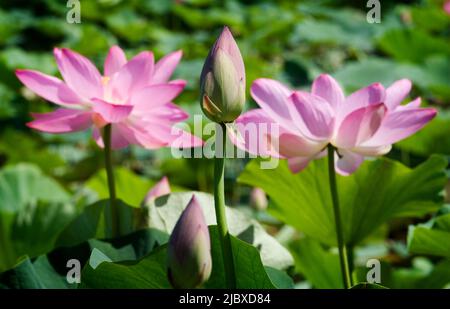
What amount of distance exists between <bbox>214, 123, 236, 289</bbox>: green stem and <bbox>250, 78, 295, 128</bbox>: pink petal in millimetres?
116

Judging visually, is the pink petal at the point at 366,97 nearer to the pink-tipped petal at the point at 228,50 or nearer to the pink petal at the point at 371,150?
the pink petal at the point at 371,150

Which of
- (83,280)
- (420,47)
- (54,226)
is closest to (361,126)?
(83,280)

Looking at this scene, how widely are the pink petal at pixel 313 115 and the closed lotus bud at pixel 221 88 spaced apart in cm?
12

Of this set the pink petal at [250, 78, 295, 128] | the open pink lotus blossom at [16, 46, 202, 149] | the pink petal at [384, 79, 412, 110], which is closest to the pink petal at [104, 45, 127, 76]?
the open pink lotus blossom at [16, 46, 202, 149]

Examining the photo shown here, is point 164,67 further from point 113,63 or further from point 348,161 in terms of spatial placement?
point 348,161

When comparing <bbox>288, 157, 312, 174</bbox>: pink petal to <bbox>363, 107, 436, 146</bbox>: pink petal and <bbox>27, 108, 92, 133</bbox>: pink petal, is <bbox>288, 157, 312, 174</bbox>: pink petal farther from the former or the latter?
<bbox>27, 108, 92, 133</bbox>: pink petal

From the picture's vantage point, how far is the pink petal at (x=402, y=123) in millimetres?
615

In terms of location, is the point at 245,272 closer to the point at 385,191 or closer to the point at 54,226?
the point at 385,191

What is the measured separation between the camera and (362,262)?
1.47 m

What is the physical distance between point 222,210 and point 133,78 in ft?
0.83

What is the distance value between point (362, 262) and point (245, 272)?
3.23 feet

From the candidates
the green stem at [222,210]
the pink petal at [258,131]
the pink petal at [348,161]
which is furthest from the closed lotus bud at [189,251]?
the pink petal at [348,161]
